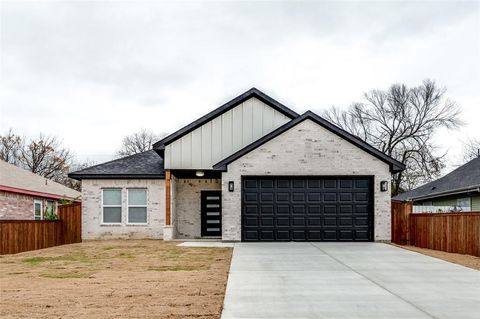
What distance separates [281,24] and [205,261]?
911cm

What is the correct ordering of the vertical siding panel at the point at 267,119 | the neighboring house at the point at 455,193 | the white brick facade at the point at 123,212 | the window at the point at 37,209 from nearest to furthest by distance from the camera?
the vertical siding panel at the point at 267,119 → the white brick facade at the point at 123,212 → the neighboring house at the point at 455,193 → the window at the point at 37,209

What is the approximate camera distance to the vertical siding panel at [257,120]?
20094mm

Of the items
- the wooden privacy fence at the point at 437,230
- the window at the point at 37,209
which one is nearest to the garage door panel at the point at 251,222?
the wooden privacy fence at the point at 437,230

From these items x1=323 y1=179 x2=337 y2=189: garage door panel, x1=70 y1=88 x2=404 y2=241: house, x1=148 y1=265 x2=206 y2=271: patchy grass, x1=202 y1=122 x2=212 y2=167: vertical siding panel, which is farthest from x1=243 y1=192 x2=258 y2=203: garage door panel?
x1=148 y1=265 x2=206 y2=271: patchy grass

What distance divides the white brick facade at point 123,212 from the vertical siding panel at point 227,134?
314 centimetres

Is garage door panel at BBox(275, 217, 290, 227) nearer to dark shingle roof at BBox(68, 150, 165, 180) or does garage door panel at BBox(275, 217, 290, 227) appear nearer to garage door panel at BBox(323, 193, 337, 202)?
garage door panel at BBox(323, 193, 337, 202)

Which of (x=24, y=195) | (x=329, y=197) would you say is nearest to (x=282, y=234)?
(x=329, y=197)

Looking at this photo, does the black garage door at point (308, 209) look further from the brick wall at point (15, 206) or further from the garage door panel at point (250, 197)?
the brick wall at point (15, 206)

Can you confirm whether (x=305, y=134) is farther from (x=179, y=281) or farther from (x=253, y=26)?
(x=179, y=281)

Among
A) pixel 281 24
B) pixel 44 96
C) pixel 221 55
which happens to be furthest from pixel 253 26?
pixel 44 96

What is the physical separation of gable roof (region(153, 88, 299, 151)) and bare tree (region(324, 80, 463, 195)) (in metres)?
22.1

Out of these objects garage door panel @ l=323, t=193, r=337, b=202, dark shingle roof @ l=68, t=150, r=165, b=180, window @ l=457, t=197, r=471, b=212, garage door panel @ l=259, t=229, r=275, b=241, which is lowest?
garage door panel @ l=259, t=229, r=275, b=241

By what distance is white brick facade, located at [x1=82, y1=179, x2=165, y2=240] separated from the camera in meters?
20.5

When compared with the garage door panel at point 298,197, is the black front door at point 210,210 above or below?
below
